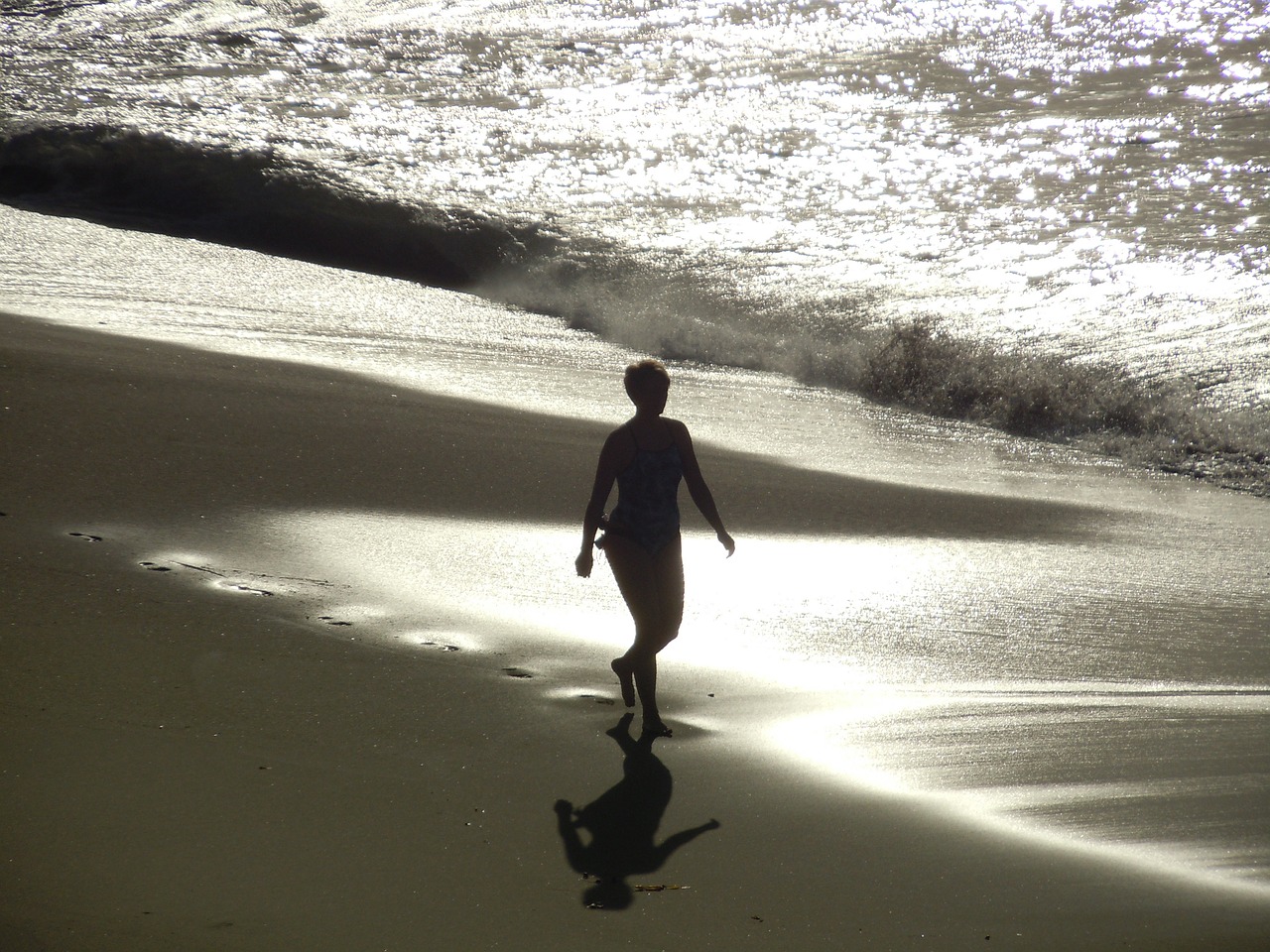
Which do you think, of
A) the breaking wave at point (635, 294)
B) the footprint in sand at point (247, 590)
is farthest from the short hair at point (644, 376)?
the breaking wave at point (635, 294)

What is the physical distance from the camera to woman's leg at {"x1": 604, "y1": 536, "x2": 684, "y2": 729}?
4.22m

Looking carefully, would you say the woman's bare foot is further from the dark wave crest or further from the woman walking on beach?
the dark wave crest

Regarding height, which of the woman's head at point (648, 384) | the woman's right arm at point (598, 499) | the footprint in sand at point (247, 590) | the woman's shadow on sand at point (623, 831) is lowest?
the woman's shadow on sand at point (623, 831)

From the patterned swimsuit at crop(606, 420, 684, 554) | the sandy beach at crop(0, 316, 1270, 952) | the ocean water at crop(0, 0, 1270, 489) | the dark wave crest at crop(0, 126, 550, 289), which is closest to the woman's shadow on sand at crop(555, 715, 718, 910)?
the sandy beach at crop(0, 316, 1270, 952)

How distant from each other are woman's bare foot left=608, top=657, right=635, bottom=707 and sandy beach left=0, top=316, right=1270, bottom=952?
6cm

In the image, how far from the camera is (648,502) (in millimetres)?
4246

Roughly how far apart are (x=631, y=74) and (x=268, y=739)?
23.8 meters

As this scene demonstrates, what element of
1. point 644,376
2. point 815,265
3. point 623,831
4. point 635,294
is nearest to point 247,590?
point 644,376

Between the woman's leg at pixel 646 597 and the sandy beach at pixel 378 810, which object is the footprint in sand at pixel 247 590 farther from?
the woman's leg at pixel 646 597

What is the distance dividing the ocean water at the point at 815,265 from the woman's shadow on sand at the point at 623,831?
551 millimetres

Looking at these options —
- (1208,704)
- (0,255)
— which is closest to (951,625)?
(1208,704)

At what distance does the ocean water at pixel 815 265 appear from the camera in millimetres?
4762

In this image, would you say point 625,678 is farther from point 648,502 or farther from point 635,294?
point 635,294

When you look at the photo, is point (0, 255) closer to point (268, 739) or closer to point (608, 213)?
point (608, 213)
